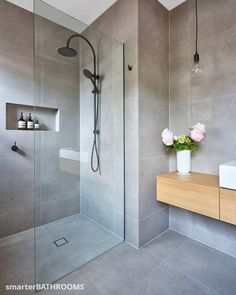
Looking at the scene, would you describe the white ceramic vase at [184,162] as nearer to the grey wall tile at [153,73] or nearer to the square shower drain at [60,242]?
the grey wall tile at [153,73]

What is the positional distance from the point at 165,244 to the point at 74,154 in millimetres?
1374

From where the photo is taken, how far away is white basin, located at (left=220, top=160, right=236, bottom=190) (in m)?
1.24

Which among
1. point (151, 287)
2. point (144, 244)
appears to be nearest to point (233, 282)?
point (151, 287)

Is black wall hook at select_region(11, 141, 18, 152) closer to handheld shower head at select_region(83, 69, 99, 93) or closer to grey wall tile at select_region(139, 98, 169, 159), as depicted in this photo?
handheld shower head at select_region(83, 69, 99, 93)

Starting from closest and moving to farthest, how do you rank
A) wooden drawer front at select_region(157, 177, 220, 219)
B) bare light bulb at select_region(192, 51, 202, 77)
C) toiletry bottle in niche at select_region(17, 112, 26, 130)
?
wooden drawer front at select_region(157, 177, 220, 219) → bare light bulb at select_region(192, 51, 202, 77) → toiletry bottle in niche at select_region(17, 112, 26, 130)

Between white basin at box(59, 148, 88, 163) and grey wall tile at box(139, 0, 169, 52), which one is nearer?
grey wall tile at box(139, 0, 169, 52)

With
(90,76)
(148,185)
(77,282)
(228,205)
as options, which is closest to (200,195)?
(228,205)

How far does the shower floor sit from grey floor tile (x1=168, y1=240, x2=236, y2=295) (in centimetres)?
65

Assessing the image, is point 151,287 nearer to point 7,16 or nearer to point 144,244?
point 144,244

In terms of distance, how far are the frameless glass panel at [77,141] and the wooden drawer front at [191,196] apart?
1.49 ft

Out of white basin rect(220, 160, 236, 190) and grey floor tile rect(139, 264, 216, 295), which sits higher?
white basin rect(220, 160, 236, 190)

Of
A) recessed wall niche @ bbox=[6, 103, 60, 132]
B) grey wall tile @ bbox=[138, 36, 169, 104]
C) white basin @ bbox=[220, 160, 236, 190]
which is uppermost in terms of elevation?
grey wall tile @ bbox=[138, 36, 169, 104]

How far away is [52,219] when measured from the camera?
180cm

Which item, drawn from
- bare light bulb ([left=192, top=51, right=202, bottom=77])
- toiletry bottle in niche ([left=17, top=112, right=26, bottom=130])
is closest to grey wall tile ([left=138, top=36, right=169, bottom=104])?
bare light bulb ([left=192, top=51, right=202, bottom=77])
